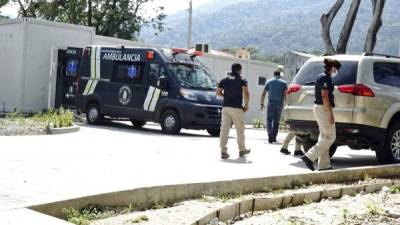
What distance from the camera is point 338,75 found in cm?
1077

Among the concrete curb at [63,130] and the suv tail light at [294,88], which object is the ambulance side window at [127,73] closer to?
the concrete curb at [63,130]

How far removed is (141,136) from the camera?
15.7 m

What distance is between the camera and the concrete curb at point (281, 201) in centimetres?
634

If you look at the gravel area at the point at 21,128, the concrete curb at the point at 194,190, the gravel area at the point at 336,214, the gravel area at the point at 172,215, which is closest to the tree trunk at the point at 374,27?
the gravel area at the point at 21,128

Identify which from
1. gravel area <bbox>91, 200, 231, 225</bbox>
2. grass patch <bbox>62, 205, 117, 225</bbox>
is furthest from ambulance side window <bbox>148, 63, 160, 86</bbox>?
grass patch <bbox>62, 205, 117, 225</bbox>

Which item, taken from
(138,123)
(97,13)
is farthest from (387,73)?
(97,13)

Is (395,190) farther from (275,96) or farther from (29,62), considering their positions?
(29,62)

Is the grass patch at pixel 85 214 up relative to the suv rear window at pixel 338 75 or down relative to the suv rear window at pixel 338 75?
down

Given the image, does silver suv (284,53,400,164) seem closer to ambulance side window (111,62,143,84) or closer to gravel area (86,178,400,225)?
gravel area (86,178,400,225)

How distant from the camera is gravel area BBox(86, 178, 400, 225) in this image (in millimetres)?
6207

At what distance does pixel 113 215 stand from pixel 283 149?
22.3 feet

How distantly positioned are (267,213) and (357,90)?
4.35 metres

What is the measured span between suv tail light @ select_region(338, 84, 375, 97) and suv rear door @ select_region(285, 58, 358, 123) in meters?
0.02

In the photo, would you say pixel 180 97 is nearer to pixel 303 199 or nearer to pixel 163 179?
pixel 163 179
